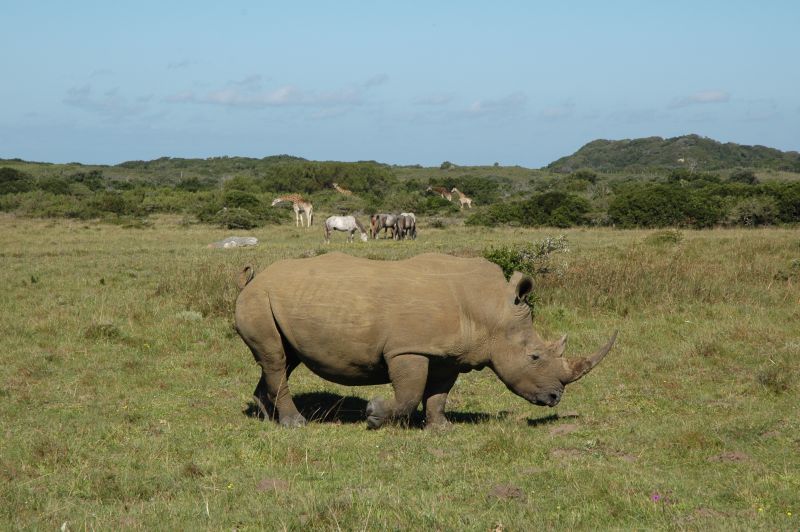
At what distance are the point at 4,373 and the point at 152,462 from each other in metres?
4.91

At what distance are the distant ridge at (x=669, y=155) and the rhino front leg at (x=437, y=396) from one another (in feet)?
453

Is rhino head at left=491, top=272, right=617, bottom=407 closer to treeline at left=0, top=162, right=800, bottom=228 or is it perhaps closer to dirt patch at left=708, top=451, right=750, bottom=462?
dirt patch at left=708, top=451, right=750, bottom=462

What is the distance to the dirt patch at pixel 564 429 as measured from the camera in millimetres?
8745

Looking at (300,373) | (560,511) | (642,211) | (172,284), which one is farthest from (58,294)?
(642,211)

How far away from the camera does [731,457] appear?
25.2ft

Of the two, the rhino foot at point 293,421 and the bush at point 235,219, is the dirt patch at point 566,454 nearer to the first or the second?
the rhino foot at point 293,421

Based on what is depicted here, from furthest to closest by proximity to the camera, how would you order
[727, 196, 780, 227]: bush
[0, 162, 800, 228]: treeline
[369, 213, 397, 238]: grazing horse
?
[0, 162, 800, 228]: treeline < [369, 213, 397, 238]: grazing horse < [727, 196, 780, 227]: bush

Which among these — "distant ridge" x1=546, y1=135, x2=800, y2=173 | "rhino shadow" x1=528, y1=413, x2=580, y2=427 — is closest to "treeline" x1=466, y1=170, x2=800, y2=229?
"rhino shadow" x1=528, y1=413, x2=580, y2=427

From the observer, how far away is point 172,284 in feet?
58.3

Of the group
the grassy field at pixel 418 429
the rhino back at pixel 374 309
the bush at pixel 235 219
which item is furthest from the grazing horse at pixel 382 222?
the rhino back at pixel 374 309

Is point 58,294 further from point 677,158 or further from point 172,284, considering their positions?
point 677,158

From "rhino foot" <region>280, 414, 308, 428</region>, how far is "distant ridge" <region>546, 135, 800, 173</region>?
453 ft

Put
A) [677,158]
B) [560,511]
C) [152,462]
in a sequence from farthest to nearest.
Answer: [677,158], [152,462], [560,511]

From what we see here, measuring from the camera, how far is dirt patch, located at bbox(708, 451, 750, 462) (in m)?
7.62
